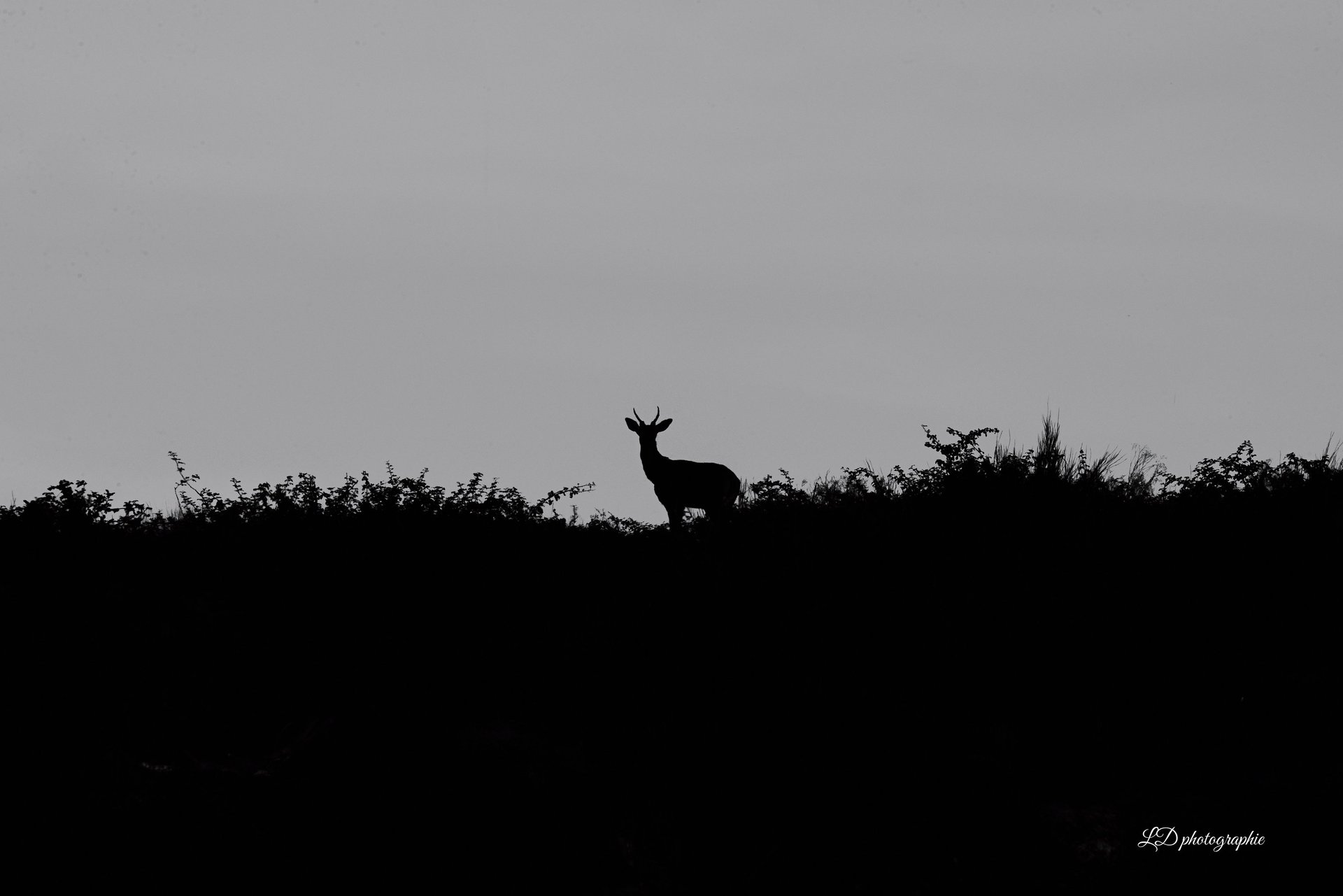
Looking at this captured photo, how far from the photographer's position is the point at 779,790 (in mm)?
7391

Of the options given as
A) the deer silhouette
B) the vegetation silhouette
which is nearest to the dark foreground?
the vegetation silhouette

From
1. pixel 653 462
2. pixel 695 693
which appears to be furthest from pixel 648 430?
pixel 695 693

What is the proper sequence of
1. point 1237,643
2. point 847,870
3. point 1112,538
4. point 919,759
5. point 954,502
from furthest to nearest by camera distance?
1. point 954,502
2. point 1112,538
3. point 1237,643
4. point 919,759
5. point 847,870

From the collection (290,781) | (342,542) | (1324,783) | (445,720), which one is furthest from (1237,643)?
(342,542)

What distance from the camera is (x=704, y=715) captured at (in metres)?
8.01

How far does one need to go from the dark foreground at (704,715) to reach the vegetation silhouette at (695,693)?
0.07ft

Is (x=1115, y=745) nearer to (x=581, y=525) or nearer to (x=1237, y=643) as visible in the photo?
(x=1237, y=643)

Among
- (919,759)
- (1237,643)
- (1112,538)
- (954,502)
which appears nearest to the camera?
(919,759)

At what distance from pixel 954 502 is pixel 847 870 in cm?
626

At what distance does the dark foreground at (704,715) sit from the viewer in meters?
A: 7.13
